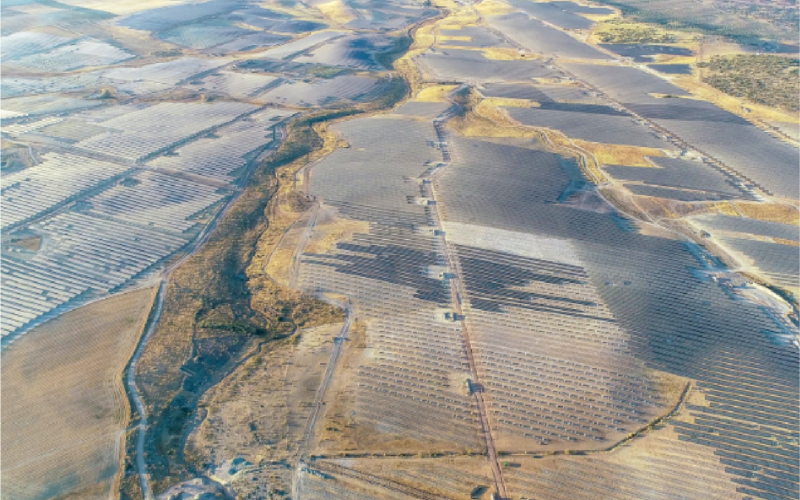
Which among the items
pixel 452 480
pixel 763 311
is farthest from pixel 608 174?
pixel 452 480

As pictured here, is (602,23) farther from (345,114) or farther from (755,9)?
(345,114)

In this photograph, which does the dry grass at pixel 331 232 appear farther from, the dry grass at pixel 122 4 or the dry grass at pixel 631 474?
the dry grass at pixel 122 4

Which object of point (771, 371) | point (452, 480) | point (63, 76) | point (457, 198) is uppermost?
point (63, 76)

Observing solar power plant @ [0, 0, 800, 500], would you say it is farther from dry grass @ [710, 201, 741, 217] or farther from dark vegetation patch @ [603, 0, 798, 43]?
dark vegetation patch @ [603, 0, 798, 43]

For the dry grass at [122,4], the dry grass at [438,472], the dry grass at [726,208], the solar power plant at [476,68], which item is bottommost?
the dry grass at [438,472]

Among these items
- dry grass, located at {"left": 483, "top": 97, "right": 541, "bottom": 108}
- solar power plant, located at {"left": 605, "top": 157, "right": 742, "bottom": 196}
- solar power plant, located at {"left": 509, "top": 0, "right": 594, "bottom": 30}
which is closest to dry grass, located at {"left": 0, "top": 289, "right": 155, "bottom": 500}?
solar power plant, located at {"left": 605, "top": 157, "right": 742, "bottom": 196}

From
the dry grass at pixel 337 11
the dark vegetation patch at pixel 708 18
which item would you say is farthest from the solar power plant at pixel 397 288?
the dry grass at pixel 337 11
